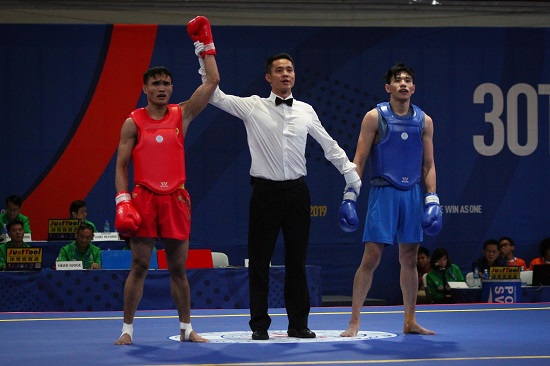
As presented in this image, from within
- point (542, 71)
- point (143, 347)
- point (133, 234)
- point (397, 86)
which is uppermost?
point (542, 71)

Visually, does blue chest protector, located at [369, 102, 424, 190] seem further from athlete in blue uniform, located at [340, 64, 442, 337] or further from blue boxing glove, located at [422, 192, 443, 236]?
blue boxing glove, located at [422, 192, 443, 236]

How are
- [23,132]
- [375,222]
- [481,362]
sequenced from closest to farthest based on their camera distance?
[481,362] → [375,222] → [23,132]

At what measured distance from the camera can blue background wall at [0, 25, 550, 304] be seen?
42.3 ft

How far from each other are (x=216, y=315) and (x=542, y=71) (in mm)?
7341

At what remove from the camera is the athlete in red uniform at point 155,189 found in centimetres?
610

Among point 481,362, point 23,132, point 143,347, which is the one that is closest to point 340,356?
point 481,362

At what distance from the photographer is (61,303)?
998 centimetres

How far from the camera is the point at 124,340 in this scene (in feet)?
20.0

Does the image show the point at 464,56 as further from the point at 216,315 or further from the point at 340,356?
the point at 340,356

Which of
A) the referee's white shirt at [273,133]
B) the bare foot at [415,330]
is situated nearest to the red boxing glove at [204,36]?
the referee's white shirt at [273,133]

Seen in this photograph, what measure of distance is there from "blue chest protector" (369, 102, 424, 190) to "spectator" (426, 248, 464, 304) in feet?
15.2

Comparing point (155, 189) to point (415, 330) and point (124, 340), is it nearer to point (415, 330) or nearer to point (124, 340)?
point (124, 340)

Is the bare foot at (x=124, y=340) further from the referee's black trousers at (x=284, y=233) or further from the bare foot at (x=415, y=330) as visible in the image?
the bare foot at (x=415, y=330)

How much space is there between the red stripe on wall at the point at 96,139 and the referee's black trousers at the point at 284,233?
22.0ft
